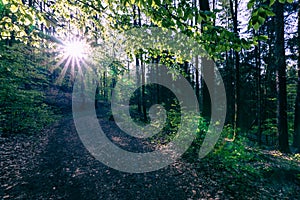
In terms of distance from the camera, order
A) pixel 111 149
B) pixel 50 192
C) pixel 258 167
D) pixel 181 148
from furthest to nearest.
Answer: pixel 111 149 → pixel 181 148 → pixel 258 167 → pixel 50 192

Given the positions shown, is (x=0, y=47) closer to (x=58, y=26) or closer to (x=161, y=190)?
(x=58, y=26)

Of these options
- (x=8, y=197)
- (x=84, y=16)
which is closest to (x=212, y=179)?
(x=8, y=197)

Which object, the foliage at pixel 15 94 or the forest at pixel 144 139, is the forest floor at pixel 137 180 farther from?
the foliage at pixel 15 94

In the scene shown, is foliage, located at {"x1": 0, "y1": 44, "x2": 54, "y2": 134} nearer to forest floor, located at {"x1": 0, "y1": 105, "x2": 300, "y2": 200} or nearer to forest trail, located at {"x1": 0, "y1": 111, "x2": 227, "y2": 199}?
forest floor, located at {"x1": 0, "y1": 105, "x2": 300, "y2": 200}

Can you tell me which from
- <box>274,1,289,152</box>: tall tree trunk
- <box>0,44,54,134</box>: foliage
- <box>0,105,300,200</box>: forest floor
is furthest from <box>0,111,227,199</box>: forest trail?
<box>274,1,289,152</box>: tall tree trunk

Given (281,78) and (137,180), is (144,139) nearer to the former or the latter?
(137,180)

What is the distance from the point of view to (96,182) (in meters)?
5.45

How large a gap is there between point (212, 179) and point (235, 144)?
6.67ft

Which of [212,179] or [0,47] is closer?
[212,179]

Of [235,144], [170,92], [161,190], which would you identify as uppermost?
[170,92]

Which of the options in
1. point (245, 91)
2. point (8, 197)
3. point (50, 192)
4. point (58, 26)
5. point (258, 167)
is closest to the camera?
point (8, 197)

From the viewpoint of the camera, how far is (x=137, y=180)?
221 inches

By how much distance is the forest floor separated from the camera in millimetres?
4723

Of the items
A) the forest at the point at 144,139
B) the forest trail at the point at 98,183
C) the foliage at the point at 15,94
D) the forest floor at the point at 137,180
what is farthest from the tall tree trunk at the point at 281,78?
the foliage at the point at 15,94
